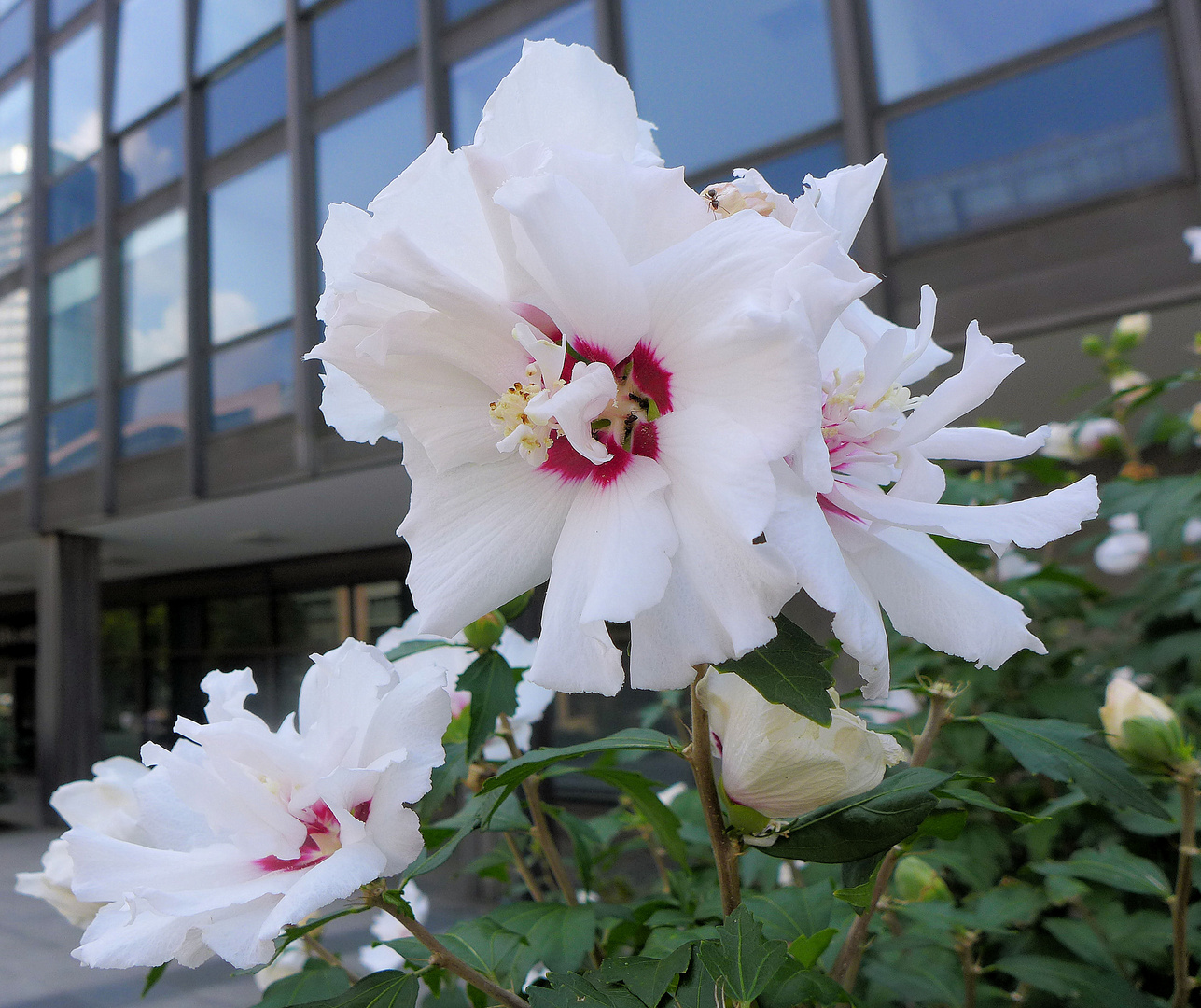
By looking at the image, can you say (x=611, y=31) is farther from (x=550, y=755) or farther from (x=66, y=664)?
(x=66, y=664)

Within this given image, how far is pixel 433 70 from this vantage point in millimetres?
5289

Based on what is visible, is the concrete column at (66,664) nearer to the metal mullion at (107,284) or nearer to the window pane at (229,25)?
the metal mullion at (107,284)

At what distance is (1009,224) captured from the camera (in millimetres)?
3637

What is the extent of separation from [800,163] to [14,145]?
7.74 meters

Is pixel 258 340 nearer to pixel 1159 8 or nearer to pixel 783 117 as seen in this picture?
pixel 783 117

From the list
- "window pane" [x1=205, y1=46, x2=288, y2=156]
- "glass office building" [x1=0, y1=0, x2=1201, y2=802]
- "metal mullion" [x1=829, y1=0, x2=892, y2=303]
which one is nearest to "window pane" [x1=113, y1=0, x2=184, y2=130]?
"glass office building" [x1=0, y1=0, x2=1201, y2=802]

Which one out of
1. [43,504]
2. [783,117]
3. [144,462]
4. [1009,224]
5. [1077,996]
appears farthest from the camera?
[43,504]

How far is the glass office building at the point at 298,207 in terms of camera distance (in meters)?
3.58

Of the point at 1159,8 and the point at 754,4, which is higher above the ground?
the point at 754,4

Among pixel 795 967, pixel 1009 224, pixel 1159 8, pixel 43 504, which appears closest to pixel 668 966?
pixel 795 967

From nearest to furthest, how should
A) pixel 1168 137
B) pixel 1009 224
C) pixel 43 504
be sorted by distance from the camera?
1. pixel 1168 137
2. pixel 1009 224
3. pixel 43 504

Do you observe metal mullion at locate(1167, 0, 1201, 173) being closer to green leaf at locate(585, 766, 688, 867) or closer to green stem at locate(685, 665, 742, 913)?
green leaf at locate(585, 766, 688, 867)

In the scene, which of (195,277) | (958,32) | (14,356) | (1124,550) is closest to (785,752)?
(1124,550)

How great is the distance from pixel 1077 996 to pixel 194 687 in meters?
9.55
